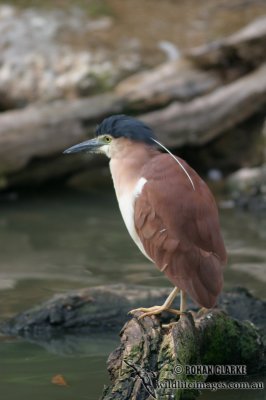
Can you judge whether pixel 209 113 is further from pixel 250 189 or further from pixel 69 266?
pixel 69 266

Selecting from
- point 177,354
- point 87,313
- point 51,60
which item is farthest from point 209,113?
point 177,354

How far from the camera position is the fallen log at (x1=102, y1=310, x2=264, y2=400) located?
12.1ft

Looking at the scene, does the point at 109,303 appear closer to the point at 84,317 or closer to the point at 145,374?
the point at 84,317

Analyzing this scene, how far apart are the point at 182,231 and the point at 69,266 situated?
2717 millimetres

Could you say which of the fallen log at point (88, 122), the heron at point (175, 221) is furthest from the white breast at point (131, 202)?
the fallen log at point (88, 122)

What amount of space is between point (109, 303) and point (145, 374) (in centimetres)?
160

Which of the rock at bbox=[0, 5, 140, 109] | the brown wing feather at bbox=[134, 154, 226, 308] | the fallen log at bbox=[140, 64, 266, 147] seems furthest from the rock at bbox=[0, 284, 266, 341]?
the rock at bbox=[0, 5, 140, 109]

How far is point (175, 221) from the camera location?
4.16m

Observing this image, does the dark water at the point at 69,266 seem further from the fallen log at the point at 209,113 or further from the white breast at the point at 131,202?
the fallen log at the point at 209,113

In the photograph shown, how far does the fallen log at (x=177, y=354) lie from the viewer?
368 centimetres

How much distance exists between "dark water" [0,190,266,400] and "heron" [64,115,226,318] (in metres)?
Result: 0.59

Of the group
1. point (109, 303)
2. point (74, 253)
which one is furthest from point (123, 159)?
point (74, 253)

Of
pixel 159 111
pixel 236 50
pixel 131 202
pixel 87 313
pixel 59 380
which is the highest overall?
pixel 236 50

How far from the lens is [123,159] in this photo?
451cm
